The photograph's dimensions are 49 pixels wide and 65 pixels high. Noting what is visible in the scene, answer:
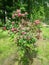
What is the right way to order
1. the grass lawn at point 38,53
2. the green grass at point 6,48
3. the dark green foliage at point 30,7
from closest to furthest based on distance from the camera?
1. the grass lawn at point 38,53
2. the green grass at point 6,48
3. the dark green foliage at point 30,7

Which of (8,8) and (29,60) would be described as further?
(8,8)

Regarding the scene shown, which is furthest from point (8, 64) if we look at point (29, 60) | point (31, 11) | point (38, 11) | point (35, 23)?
point (38, 11)

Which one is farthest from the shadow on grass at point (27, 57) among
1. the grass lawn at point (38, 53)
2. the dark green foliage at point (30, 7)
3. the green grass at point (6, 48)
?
the dark green foliage at point (30, 7)

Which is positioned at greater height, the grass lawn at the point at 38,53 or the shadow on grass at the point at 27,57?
the shadow on grass at the point at 27,57

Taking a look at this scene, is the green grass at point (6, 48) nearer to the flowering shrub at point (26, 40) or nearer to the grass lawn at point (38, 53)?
the grass lawn at point (38, 53)

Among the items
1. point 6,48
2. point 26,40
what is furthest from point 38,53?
point 6,48

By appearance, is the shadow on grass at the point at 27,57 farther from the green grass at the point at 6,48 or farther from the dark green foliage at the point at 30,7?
the dark green foliage at the point at 30,7

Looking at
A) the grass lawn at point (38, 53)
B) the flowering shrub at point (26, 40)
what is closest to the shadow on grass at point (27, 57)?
the flowering shrub at point (26, 40)

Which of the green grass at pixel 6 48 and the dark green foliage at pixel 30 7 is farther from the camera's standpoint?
the dark green foliage at pixel 30 7

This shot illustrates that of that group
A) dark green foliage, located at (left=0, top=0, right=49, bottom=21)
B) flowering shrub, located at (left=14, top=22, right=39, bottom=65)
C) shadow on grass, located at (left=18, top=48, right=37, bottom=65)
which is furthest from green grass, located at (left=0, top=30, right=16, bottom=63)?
dark green foliage, located at (left=0, top=0, right=49, bottom=21)

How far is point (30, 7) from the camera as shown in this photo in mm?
20703

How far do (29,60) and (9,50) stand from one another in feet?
4.86

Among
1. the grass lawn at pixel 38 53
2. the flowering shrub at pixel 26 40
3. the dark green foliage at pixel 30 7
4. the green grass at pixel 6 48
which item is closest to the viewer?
the flowering shrub at pixel 26 40

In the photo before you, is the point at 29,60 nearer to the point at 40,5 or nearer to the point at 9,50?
the point at 9,50
